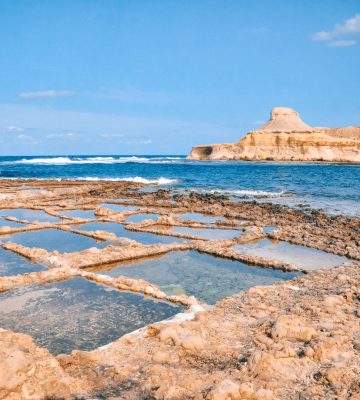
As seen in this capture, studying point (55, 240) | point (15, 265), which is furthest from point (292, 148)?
point (15, 265)

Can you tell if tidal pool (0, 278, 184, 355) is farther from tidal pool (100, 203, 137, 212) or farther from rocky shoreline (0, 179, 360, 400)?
tidal pool (100, 203, 137, 212)

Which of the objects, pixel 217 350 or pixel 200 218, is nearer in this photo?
pixel 217 350

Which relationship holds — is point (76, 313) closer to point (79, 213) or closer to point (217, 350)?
point (217, 350)

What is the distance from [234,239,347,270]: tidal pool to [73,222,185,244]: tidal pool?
217 cm

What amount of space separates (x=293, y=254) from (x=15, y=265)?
266 inches

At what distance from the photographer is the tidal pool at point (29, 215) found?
51.8 ft

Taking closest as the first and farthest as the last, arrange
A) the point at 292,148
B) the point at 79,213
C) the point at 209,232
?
the point at 209,232 < the point at 79,213 < the point at 292,148

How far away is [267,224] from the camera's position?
15109 mm

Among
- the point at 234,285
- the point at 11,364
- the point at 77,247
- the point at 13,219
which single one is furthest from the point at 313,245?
the point at 13,219

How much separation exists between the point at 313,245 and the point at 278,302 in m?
5.24

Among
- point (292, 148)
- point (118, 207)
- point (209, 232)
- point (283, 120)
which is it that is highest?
point (283, 120)

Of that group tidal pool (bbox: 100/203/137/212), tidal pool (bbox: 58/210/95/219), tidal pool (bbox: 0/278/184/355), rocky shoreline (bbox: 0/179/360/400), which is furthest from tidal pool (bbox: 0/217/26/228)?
tidal pool (bbox: 0/278/184/355)

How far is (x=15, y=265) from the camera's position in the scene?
355 inches

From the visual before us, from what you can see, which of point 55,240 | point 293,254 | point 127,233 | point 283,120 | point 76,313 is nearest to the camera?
point 76,313
